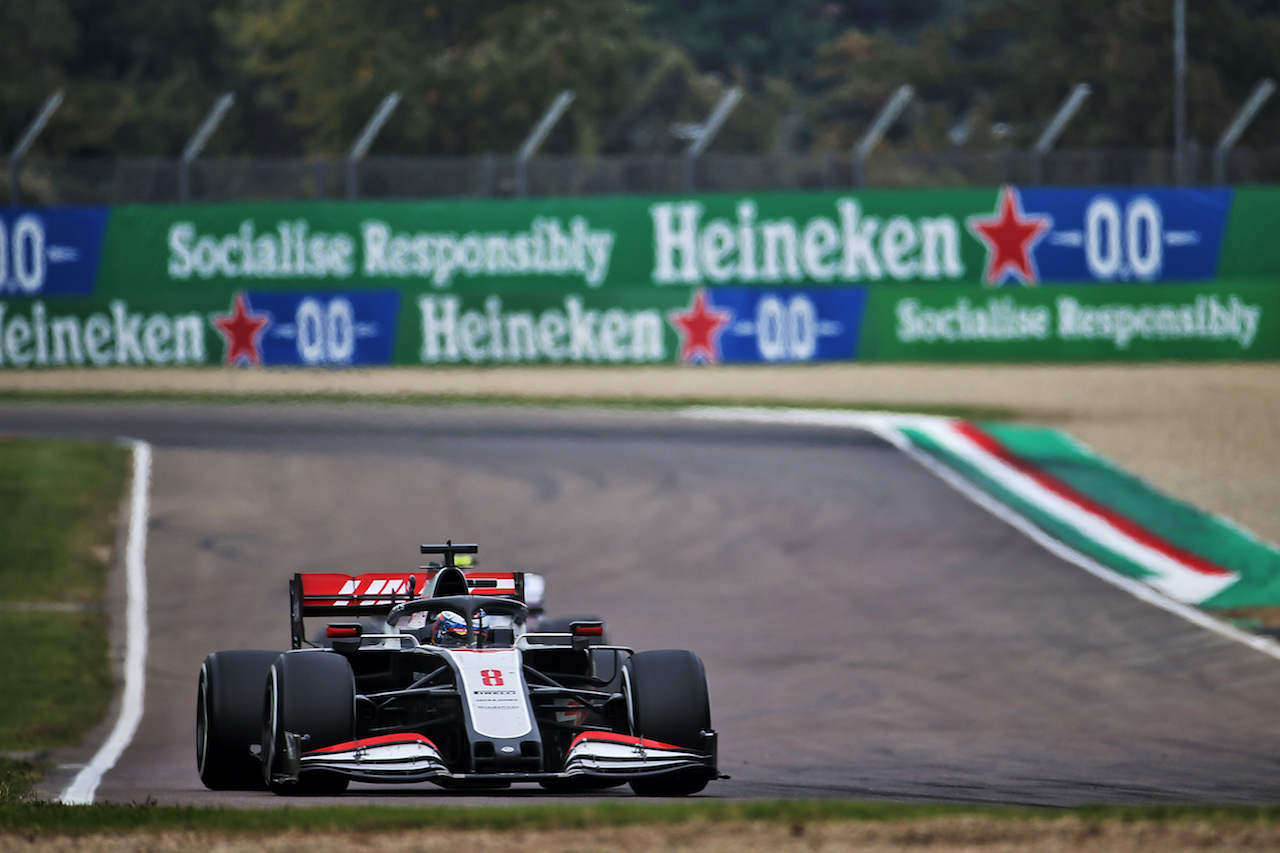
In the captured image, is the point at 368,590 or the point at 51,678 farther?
the point at 51,678

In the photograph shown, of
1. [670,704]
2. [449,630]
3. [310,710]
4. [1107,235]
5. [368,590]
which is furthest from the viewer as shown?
[1107,235]

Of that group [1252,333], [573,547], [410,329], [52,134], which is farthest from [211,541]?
[52,134]

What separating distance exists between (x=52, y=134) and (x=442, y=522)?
35.0 metres

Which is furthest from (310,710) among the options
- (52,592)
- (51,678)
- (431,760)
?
(52,592)

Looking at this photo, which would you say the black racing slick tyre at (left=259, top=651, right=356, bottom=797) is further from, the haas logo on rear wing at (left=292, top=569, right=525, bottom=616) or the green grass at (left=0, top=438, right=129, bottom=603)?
the green grass at (left=0, top=438, right=129, bottom=603)

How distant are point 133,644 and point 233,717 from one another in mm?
6479

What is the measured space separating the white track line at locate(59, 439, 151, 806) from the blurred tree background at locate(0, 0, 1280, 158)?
27311 millimetres

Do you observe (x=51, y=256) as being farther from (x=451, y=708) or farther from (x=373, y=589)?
(x=451, y=708)

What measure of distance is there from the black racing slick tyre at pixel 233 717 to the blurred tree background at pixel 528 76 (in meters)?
37.6

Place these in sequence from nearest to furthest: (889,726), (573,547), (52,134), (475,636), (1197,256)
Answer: (475,636) → (889,726) → (573,547) → (1197,256) → (52,134)

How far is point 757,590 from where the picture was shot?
16.9 metres

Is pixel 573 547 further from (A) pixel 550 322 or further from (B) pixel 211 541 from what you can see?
(A) pixel 550 322

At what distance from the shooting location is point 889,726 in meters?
11.9

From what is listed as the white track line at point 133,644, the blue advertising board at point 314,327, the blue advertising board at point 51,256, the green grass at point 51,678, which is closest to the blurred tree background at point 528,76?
the blue advertising board at point 314,327
